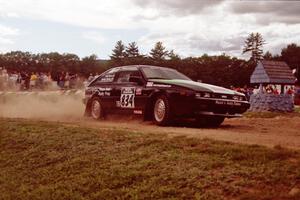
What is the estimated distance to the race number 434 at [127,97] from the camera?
12.0 metres

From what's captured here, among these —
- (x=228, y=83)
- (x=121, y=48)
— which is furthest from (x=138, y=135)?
(x=121, y=48)

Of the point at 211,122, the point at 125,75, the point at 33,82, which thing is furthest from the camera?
the point at 33,82

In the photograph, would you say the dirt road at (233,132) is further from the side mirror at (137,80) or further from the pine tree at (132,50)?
the pine tree at (132,50)

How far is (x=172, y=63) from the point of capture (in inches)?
2778

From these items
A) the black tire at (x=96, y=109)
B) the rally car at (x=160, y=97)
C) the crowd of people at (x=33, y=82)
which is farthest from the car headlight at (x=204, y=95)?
the crowd of people at (x=33, y=82)

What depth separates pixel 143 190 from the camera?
5.79m

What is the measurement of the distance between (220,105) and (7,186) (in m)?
5.30

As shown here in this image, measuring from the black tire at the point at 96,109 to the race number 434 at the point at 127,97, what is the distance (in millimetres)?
998

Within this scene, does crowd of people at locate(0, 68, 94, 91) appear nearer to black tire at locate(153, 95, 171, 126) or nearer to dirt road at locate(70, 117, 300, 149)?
dirt road at locate(70, 117, 300, 149)

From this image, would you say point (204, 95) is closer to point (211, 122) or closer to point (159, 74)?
point (211, 122)

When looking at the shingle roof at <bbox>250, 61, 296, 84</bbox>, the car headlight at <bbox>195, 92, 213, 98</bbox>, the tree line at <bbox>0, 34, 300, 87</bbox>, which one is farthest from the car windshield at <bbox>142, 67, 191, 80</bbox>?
the tree line at <bbox>0, 34, 300, 87</bbox>

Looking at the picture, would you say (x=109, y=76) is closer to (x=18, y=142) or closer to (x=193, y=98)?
(x=193, y=98)

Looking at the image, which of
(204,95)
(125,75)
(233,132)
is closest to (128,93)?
(125,75)

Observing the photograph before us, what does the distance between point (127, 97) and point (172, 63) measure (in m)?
58.7
